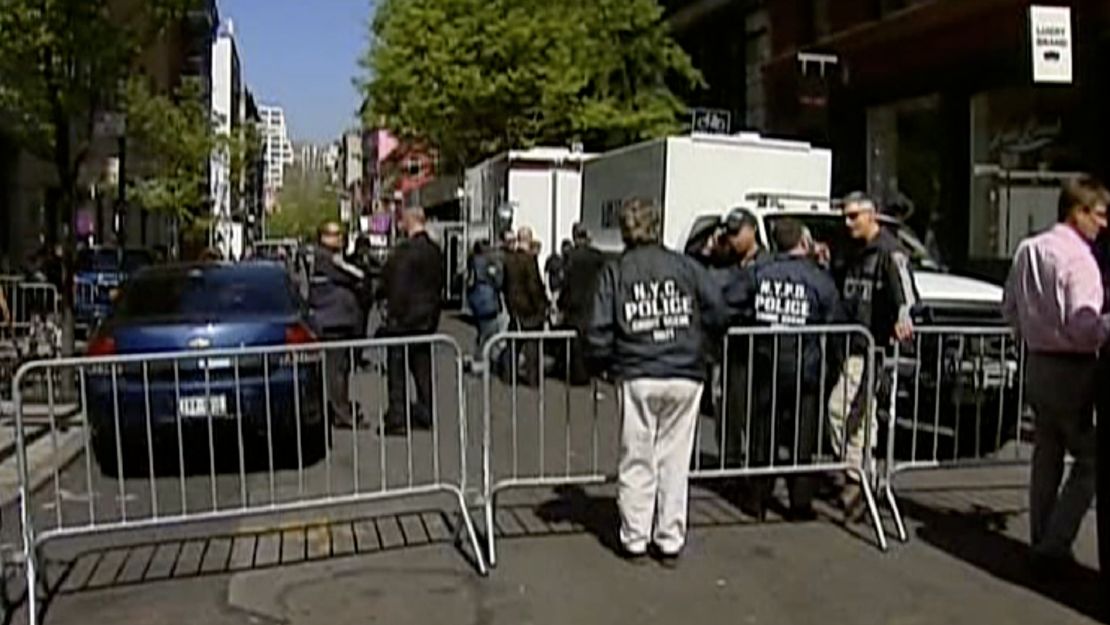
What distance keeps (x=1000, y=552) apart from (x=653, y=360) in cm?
235

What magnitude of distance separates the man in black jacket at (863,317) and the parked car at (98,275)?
1319 cm

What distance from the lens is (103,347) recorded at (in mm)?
11352

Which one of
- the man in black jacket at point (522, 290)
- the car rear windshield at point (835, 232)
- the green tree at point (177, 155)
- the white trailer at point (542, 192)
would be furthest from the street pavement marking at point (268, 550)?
the green tree at point (177, 155)

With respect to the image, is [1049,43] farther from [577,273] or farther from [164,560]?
[577,273]

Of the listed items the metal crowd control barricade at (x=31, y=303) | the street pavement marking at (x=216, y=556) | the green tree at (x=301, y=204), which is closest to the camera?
the street pavement marking at (x=216, y=556)

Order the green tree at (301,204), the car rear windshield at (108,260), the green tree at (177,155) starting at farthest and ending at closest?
1. the green tree at (301,204)
2. the green tree at (177,155)
3. the car rear windshield at (108,260)

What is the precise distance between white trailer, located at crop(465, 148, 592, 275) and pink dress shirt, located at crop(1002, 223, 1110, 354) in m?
20.8

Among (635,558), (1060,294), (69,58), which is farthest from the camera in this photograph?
(69,58)

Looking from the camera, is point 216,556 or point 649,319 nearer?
point 649,319

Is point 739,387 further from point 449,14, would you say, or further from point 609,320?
point 449,14

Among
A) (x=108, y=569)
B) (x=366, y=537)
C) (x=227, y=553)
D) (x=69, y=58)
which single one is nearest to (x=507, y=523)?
(x=366, y=537)

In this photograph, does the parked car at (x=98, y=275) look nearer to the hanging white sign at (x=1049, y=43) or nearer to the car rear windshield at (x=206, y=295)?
the car rear windshield at (x=206, y=295)

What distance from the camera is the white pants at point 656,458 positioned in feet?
25.6

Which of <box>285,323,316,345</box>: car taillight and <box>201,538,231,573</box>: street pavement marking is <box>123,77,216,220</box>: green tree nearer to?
<box>285,323,316,345</box>: car taillight
